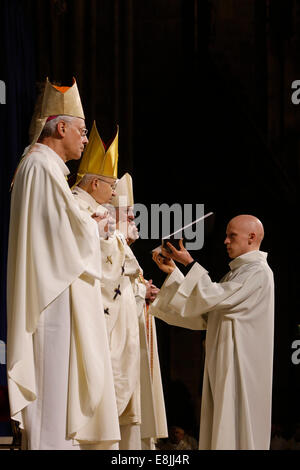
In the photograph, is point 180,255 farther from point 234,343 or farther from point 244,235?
point 234,343

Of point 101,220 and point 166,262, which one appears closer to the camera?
point 101,220

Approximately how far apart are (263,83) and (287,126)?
59 cm

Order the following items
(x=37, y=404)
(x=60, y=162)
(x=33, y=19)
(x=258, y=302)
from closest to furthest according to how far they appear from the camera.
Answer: (x=37, y=404) < (x=60, y=162) < (x=258, y=302) < (x=33, y=19)

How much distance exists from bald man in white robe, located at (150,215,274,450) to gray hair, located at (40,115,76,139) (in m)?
1.34

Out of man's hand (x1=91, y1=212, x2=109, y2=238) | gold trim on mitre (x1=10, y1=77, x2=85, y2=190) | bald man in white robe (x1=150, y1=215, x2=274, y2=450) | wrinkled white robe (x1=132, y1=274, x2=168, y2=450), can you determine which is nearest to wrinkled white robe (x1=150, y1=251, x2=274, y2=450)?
bald man in white robe (x1=150, y1=215, x2=274, y2=450)

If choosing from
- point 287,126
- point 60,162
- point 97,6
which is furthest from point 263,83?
point 60,162

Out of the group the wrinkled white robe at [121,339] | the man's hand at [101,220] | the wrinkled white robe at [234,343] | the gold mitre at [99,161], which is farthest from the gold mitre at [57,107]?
the wrinkled white robe at [234,343]

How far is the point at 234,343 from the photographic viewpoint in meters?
5.24

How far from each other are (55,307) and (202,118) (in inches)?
221

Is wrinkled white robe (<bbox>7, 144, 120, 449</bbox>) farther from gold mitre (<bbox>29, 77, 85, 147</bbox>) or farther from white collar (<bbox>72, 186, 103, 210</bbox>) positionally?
white collar (<bbox>72, 186, 103, 210</bbox>)

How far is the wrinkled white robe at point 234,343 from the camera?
5.10 m

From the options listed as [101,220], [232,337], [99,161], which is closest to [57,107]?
[101,220]

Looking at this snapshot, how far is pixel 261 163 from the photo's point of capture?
360 inches
